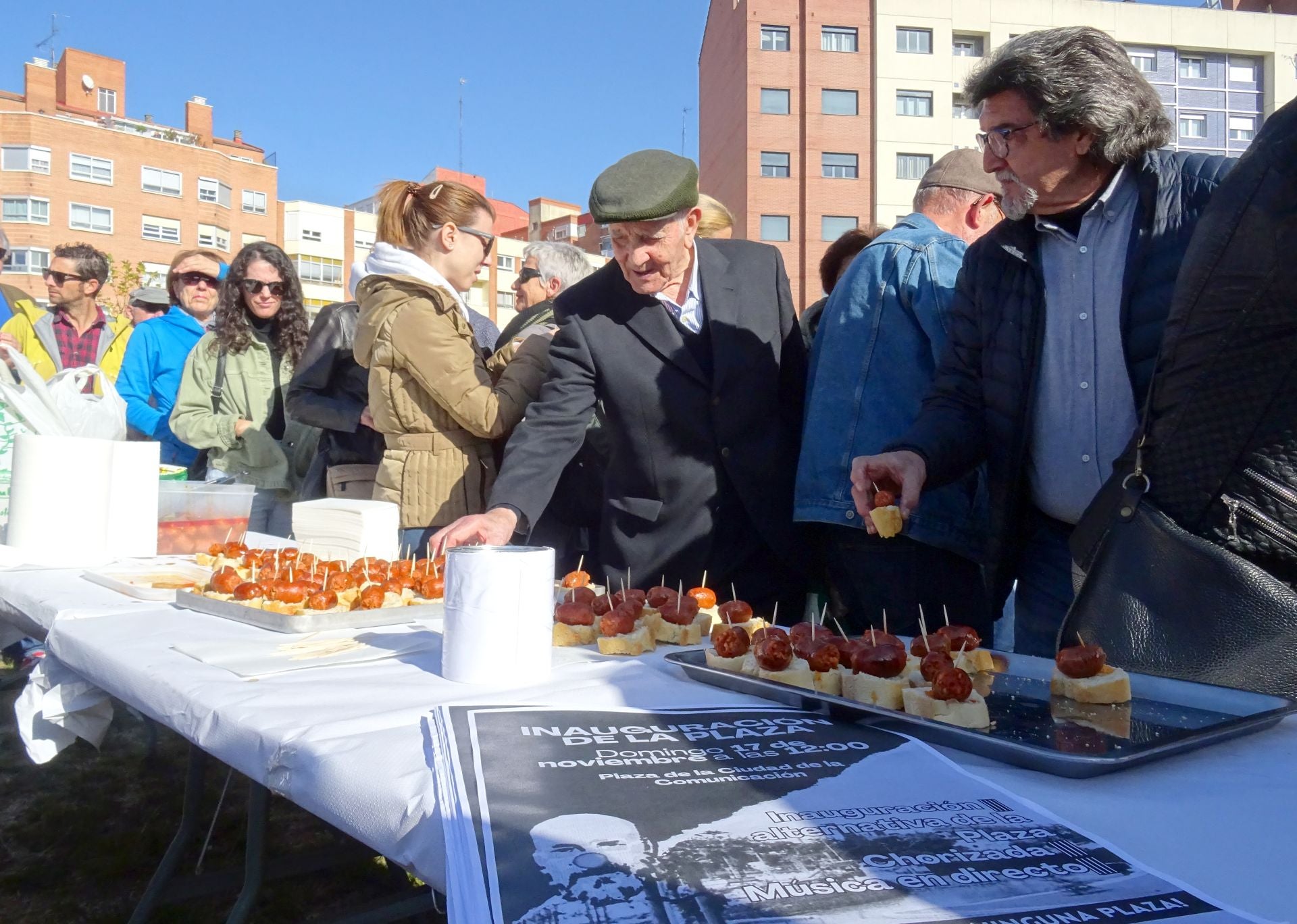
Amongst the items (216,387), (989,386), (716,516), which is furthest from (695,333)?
(216,387)

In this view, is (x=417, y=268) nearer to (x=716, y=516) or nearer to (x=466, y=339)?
(x=466, y=339)

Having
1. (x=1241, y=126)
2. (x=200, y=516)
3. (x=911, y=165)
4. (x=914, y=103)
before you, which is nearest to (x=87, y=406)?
(x=200, y=516)

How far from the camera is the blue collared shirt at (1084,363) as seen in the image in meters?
2.12

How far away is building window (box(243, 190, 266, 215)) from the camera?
5350 centimetres

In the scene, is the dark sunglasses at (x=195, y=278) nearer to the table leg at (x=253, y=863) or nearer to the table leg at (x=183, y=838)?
the table leg at (x=183, y=838)

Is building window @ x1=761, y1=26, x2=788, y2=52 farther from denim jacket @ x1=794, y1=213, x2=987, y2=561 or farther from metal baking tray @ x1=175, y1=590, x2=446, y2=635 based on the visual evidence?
metal baking tray @ x1=175, y1=590, x2=446, y2=635

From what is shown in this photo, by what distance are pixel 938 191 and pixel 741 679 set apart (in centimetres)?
208

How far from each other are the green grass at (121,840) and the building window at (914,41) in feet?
134

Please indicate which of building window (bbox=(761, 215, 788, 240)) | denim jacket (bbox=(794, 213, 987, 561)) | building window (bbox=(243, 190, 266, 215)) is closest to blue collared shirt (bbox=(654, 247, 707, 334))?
denim jacket (bbox=(794, 213, 987, 561))

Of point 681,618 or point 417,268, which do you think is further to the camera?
point 417,268

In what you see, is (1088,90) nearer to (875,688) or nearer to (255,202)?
(875,688)

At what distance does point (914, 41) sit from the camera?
39.1 metres

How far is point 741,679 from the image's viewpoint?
141 centimetres

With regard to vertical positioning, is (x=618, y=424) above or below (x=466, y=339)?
below
